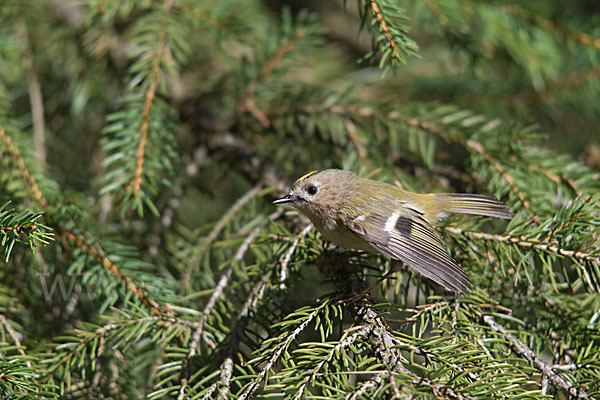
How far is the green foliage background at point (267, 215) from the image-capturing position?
3.76 feet

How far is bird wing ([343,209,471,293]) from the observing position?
4.10 ft

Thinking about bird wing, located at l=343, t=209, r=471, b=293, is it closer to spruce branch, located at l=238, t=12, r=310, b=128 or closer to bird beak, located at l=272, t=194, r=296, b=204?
bird beak, located at l=272, t=194, r=296, b=204

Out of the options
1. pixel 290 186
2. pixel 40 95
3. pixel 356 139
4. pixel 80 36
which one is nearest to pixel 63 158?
pixel 40 95

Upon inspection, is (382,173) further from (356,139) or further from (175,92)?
(175,92)

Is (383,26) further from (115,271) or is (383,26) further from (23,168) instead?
(23,168)

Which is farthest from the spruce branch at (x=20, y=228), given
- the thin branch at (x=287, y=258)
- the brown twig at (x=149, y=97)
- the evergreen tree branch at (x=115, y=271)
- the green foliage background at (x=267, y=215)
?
the thin branch at (x=287, y=258)

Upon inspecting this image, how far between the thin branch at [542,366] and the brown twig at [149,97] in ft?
3.48

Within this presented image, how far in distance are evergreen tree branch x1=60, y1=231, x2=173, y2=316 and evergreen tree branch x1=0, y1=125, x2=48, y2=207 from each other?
0.50 feet

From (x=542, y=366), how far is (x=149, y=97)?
136cm

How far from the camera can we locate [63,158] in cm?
228

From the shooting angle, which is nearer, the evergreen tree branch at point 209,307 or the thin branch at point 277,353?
the thin branch at point 277,353

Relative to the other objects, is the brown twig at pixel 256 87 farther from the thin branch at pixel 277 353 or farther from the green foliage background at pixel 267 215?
the thin branch at pixel 277 353

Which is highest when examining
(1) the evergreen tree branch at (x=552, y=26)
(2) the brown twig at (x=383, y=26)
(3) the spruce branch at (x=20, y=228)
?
(2) the brown twig at (x=383, y=26)

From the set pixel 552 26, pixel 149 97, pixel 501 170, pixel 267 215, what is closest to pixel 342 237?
pixel 267 215
